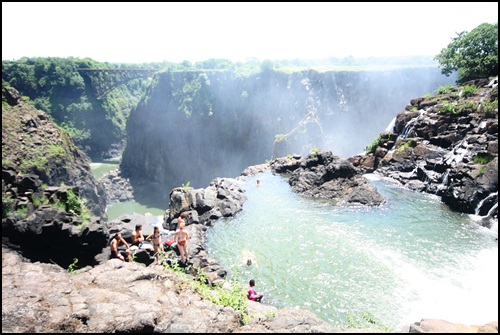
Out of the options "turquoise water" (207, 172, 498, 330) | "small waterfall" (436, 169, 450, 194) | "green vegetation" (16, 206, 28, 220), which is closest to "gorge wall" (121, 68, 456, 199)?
"small waterfall" (436, 169, 450, 194)

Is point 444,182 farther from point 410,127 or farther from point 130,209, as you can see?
point 130,209

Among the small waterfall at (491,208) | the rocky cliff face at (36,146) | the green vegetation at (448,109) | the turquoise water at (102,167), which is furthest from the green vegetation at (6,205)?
the turquoise water at (102,167)

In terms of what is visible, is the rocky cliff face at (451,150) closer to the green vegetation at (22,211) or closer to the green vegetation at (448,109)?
the green vegetation at (448,109)

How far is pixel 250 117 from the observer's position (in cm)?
8344

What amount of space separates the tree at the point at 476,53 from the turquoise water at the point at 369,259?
22.3 metres

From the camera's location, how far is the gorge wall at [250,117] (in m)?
75.2

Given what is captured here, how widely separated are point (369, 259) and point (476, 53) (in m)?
36.7

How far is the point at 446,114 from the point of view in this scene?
33.3 metres

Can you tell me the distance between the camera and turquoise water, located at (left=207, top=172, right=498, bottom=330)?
45.0ft

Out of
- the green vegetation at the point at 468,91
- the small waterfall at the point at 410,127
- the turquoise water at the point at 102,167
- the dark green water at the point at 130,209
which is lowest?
the dark green water at the point at 130,209

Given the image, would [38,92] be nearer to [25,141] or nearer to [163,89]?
[163,89]

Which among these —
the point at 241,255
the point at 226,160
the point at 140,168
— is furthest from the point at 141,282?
the point at 140,168

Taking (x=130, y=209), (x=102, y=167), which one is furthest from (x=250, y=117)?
(x=102, y=167)

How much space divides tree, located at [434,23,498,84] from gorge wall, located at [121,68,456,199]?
3438 centimetres
